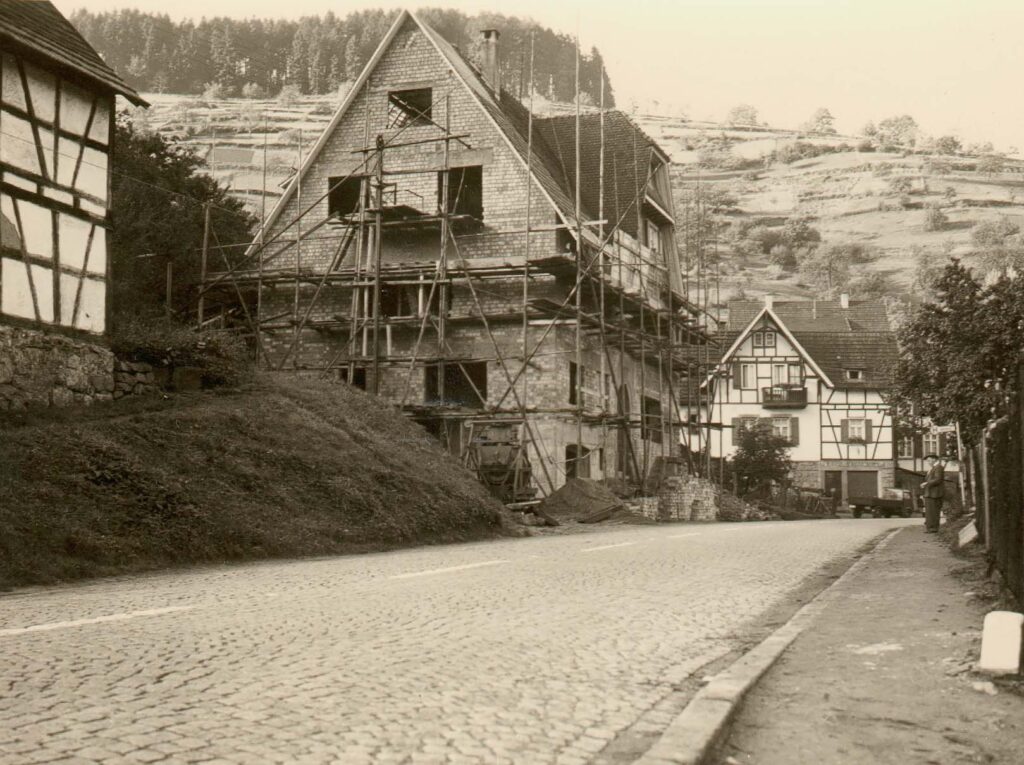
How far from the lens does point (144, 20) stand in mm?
97562

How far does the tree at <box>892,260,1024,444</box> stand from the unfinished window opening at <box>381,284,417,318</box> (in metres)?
15.8

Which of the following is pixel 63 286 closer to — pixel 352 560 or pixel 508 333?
pixel 352 560

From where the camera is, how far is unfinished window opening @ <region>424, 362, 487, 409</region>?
32.1 metres

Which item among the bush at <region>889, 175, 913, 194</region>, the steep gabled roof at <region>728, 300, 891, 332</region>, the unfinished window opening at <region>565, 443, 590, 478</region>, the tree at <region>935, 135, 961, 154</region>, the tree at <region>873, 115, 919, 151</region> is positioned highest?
the tree at <region>873, 115, 919, 151</region>

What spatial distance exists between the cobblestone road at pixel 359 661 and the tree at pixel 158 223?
21357 millimetres

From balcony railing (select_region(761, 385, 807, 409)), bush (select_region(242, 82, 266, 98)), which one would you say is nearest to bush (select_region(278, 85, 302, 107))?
bush (select_region(242, 82, 266, 98))

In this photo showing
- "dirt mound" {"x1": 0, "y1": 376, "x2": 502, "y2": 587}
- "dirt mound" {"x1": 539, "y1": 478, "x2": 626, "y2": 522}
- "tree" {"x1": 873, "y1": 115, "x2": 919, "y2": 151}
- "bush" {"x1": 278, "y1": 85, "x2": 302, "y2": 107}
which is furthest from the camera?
"tree" {"x1": 873, "y1": 115, "x2": 919, "y2": 151}

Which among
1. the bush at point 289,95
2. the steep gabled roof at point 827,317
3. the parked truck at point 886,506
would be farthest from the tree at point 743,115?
the parked truck at point 886,506

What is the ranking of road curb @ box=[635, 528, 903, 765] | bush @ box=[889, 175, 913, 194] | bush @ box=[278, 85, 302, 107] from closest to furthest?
1. road curb @ box=[635, 528, 903, 765]
2. bush @ box=[278, 85, 302, 107]
3. bush @ box=[889, 175, 913, 194]

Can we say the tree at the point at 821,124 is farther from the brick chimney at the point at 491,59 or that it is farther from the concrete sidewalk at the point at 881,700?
the concrete sidewalk at the point at 881,700

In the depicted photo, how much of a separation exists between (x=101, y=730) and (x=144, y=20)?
102 m

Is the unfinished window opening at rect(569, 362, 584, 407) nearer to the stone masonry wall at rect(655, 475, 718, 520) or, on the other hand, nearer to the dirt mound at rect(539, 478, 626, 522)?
the stone masonry wall at rect(655, 475, 718, 520)

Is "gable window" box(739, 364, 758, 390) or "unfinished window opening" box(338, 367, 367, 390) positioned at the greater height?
"gable window" box(739, 364, 758, 390)

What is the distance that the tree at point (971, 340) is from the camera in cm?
1582
